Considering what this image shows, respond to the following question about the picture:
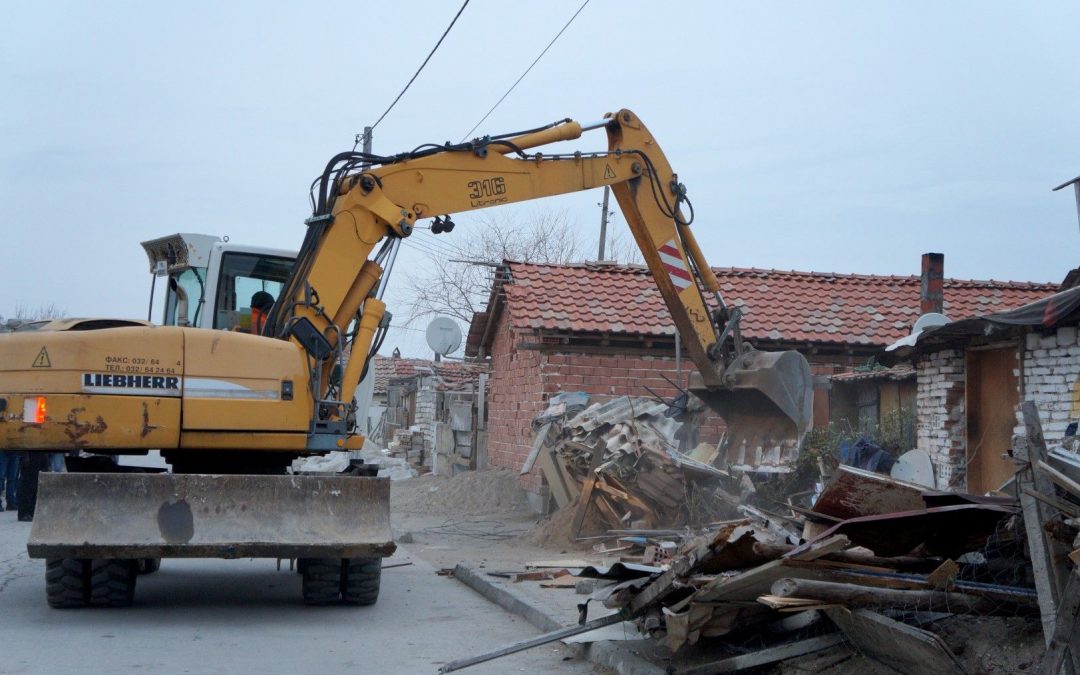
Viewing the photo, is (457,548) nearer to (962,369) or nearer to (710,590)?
(962,369)

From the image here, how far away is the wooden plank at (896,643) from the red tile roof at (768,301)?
13106 mm

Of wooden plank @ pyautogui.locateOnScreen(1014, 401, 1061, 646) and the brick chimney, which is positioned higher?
the brick chimney

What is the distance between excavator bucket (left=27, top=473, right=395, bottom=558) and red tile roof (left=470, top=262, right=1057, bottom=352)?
9.89 metres

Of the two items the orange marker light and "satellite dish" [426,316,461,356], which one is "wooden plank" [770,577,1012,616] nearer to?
the orange marker light

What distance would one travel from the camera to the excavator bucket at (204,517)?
329 inches

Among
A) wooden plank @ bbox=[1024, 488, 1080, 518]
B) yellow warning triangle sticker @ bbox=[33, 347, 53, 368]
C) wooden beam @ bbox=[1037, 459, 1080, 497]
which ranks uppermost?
yellow warning triangle sticker @ bbox=[33, 347, 53, 368]

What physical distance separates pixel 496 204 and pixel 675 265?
2.58 meters

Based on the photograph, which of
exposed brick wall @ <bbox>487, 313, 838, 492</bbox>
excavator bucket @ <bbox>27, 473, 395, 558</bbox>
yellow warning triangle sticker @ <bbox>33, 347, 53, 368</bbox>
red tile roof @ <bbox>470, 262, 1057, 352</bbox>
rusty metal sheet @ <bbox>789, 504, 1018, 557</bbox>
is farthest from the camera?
red tile roof @ <bbox>470, 262, 1057, 352</bbox>

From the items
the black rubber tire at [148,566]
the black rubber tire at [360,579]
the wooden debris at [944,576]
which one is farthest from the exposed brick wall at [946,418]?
the black rubber tire at [148,566]

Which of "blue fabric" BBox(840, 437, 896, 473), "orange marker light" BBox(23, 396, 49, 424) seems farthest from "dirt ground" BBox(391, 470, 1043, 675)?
"orange marker light" BBox(23, 396, 49, 424)

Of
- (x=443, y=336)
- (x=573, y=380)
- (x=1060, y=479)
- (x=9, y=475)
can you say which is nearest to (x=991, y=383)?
(x=573, y=380)

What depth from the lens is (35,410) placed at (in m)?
8.44

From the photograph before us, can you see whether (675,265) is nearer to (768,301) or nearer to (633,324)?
(633,324)

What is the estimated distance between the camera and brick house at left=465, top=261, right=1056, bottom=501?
1905 centimetres
